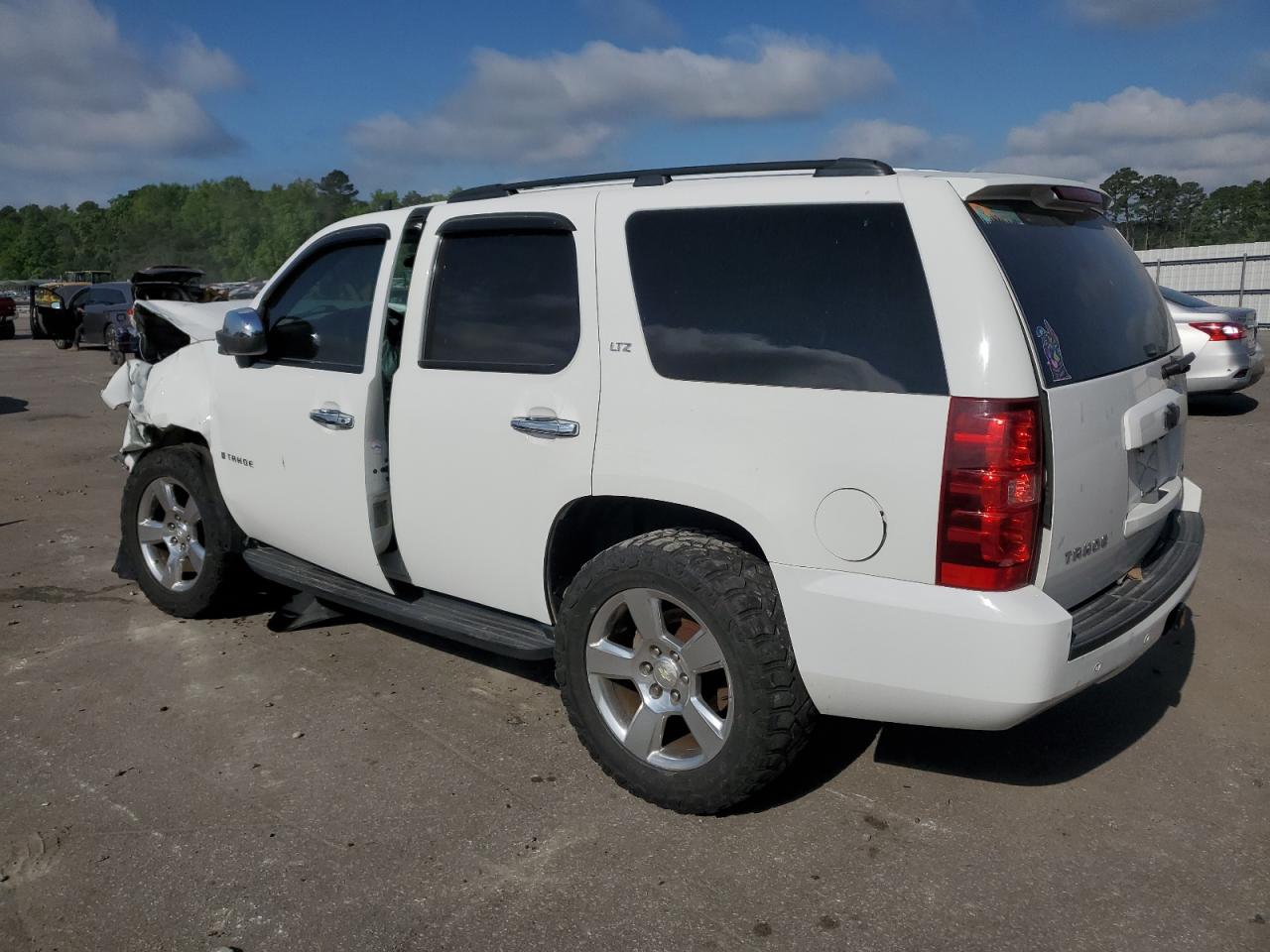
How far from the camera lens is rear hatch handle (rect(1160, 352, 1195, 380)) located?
366 cm

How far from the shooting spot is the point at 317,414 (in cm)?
438

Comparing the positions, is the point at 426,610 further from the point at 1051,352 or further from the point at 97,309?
the point at 97,309

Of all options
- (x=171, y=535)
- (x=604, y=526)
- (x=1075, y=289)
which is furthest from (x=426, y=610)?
(x=1075, y=289)

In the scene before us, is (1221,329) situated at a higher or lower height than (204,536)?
higher

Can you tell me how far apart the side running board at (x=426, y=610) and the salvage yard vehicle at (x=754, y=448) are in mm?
18

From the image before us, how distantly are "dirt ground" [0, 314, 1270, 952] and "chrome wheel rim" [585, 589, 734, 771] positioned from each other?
25cm

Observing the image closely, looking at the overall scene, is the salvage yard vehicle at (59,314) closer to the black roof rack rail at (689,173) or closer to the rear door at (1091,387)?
the black roof rack rail at (689,173)

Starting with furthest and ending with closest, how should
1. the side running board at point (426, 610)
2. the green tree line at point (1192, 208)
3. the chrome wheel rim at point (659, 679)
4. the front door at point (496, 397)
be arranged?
the green tree line at point (1192, 208), the side running board at point (426, 610), the front door at point (496, 397), the chrome wheel rim at point (659, 679)

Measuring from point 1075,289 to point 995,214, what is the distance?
1.35 ft

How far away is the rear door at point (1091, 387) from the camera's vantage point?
9.86 ft

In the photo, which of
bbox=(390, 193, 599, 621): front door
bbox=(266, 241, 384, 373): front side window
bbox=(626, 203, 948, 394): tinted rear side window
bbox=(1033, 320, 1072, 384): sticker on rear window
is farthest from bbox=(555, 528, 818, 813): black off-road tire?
bbox=(266, 241, 384, 373): front side window

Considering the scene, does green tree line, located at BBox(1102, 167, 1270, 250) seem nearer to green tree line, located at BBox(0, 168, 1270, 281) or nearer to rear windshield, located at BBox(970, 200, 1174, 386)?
green tree line, located at BBox(0, 168, 1270, 281)

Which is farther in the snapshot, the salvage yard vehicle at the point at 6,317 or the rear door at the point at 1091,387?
the salvage yard vehicle at the point at 6,317

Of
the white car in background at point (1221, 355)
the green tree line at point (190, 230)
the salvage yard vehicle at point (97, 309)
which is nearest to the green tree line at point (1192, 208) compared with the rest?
the white car in background at point (1221, 355)
